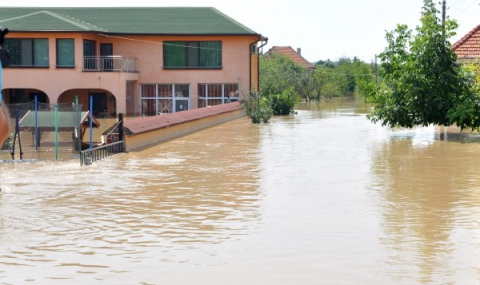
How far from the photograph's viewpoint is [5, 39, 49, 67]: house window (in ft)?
161

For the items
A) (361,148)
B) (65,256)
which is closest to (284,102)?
(361,148)

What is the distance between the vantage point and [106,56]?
49250 mm

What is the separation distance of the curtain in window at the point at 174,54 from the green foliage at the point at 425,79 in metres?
21.5

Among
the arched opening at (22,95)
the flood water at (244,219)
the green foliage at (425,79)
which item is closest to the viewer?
the flood water at (244,219)

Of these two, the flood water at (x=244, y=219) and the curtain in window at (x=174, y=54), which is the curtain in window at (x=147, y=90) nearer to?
the curtain in window at (x=174, y=54)

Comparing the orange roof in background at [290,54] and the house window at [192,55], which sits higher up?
the orange roof in background at [290,54]

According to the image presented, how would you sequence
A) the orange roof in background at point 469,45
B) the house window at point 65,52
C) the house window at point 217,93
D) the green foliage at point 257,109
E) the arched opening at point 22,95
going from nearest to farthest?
the orange roof in background at point 469,45
the green foliage at point 257,109
the house window at point 65,52
the arched opening at point 22,95
the house window at point 217,93

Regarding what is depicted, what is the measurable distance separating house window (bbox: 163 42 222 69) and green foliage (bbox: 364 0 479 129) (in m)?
20.7

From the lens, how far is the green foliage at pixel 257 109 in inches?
1661

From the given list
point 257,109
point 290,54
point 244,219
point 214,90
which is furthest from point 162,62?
point 290,54

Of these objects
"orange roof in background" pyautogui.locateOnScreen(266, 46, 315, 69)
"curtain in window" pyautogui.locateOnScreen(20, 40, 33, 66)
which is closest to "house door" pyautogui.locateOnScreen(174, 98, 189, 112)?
"curtain in window" pyautogui.locateOnScreen(20, 40, 33, 66)

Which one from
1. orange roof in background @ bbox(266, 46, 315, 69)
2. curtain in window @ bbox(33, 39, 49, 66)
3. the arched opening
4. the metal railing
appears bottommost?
the metal railing

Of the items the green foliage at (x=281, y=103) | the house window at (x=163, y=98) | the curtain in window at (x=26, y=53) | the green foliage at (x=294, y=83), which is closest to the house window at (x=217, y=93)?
the house window at (x=163, y=98)

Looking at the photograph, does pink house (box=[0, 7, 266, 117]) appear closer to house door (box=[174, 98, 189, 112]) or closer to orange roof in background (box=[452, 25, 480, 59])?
house door (box=[174, 98, 189, 112])
